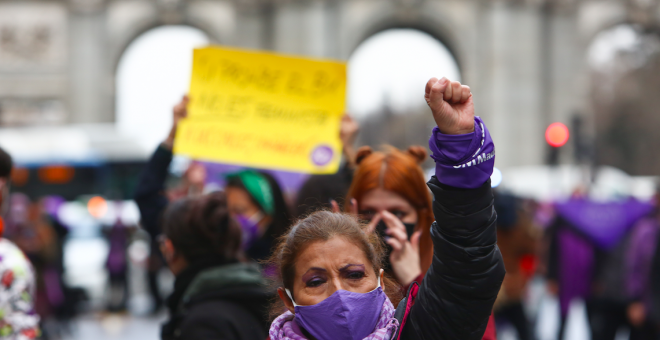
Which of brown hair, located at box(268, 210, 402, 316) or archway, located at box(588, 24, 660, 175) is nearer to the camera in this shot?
brown hair, located at box(268, 210, 402, 316)

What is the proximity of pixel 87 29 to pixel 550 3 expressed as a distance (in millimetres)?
19106

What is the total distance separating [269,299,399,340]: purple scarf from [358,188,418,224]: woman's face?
0.89 m

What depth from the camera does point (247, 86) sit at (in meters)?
5.55

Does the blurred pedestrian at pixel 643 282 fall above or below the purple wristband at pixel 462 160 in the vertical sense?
below

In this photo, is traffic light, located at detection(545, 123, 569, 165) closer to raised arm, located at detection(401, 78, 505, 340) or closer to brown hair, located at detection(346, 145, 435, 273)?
brown hair, located at detection(346, 145, 435, 273)

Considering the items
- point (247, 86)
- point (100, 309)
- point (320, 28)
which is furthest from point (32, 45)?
point (247, 86)

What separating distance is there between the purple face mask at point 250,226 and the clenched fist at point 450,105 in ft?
8.66

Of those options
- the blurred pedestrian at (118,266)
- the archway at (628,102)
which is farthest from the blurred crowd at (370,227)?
the archway at (628,102)

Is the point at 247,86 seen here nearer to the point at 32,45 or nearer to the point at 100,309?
the point at 100,309

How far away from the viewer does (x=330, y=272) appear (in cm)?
211

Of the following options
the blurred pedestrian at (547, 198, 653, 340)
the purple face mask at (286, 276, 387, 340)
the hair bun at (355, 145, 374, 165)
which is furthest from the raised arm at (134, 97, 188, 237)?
the blurred pedestrian at (547, 198, 653, 340)

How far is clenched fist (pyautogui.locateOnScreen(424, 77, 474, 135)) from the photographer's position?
1.80m

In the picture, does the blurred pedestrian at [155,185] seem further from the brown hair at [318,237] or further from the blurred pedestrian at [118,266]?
the blurred pedestrian at [118,266]

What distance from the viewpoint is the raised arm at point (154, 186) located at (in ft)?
14.2
